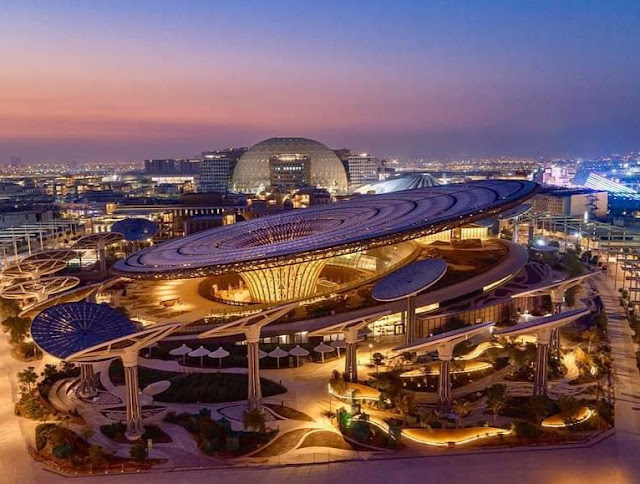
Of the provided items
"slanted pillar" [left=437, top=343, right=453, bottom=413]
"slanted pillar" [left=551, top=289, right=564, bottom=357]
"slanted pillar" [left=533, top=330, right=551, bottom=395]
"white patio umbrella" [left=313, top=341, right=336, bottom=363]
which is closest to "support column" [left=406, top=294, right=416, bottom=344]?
"white patio umbrella" [left=313, top=341, right=336, bottom=363]

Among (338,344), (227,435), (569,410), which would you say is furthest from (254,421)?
(569,410)

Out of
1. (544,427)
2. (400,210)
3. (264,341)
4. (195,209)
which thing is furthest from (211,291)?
(195,209)

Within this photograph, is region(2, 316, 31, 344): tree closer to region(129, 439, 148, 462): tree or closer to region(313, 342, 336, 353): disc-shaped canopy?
region(129, 439, 148, 462): tree

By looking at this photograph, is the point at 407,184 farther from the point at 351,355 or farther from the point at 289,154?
the point at 351,355

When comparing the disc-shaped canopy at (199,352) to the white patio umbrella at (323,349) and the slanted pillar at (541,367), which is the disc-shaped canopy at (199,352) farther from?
the slanted pillar at (541,367)

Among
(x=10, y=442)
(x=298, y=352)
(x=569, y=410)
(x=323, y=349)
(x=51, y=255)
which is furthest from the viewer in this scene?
(x=51, y=255)

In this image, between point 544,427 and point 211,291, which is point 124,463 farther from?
point 211,291

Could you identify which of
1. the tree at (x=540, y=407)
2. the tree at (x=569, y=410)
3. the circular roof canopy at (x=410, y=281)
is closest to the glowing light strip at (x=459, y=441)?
the tree at (x=540, y=407)
